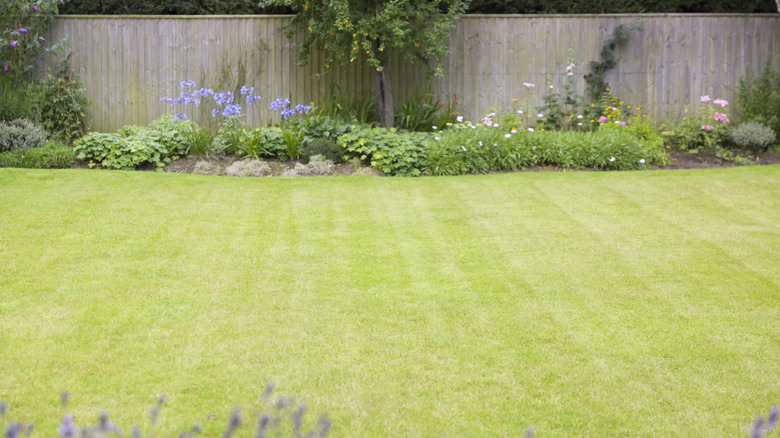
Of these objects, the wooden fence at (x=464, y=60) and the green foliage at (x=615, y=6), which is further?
Result: the green foliage at (x=615, y=6)

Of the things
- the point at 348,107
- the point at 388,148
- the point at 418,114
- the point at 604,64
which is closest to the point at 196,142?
the point at 348,107

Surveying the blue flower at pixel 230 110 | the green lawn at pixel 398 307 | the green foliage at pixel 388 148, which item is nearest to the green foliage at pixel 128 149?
the blue flower at pixel 230 110

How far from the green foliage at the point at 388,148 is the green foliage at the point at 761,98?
205 inches

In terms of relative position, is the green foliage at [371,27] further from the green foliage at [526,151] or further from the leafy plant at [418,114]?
the green foliage at [526,151]

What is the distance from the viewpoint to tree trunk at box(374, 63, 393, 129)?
10.7 metres

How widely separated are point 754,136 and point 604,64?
2.41 metres

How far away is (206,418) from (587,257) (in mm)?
3473

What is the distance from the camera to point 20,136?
8977 millimetres

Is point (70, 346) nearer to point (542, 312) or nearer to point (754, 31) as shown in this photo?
point (542, 312)

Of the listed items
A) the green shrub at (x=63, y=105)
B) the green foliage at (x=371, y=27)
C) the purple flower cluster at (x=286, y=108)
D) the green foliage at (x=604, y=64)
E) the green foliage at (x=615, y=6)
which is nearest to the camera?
the green foliage at (x=371, y=27)

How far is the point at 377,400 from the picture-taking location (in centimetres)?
331

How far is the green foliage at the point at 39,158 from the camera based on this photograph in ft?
28.5

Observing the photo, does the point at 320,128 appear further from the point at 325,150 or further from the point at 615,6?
the point at 615,6

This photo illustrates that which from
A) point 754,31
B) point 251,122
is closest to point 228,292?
point 251,122
